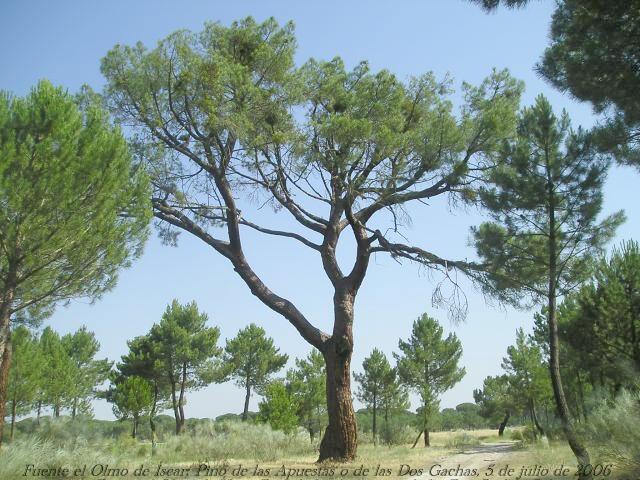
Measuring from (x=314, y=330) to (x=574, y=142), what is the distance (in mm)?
6247

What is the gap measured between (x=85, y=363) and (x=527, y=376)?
26363 mm

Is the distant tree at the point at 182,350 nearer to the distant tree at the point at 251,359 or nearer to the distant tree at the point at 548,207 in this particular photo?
the distant tree at the point at 251,359

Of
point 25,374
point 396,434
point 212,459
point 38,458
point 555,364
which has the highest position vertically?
point 25,374

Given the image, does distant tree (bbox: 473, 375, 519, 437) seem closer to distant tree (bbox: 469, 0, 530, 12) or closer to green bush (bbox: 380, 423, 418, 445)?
green bush (bbox: 380, 423, 418, 445)

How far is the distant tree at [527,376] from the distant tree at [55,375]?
22.6 m

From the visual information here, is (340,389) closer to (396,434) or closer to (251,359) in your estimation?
(396,434)

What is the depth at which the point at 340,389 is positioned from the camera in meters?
10.7

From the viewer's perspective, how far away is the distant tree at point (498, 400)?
97.6 ft

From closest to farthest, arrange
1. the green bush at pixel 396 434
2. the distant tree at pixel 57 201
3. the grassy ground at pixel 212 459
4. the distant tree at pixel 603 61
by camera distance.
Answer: the distant tree at pixel 603 61
the distant tree at pixel 57 201
the grassy ground at pixel 212 459
the green bush at pixel 396 434

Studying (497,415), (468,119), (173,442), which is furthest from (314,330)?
(497,415)

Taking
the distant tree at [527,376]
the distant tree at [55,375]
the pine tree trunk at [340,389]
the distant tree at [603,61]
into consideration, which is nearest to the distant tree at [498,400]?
the distant tree at [527,376]

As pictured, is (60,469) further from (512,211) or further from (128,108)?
(512,211)

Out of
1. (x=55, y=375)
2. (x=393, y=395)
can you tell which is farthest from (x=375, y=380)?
(x=55, y=375)

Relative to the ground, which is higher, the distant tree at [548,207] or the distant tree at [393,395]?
the distant tree at [548,207]
